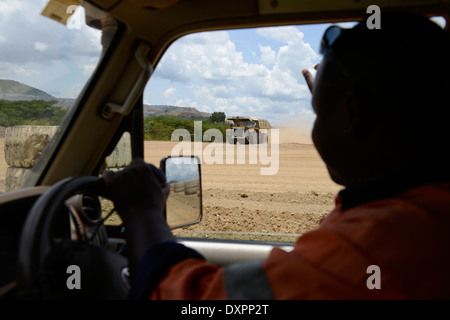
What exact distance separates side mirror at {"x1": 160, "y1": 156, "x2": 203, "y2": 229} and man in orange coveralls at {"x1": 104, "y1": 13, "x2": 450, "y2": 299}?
35.2 inches

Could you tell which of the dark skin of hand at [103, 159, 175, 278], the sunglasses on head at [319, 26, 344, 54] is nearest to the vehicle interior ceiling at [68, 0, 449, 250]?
the sunglasses on head at [319, 26, 344, 54]

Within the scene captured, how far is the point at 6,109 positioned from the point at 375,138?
1.69 meters

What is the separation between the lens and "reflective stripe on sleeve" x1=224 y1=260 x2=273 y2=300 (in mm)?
978

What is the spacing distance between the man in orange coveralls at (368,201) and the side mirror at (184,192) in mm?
895

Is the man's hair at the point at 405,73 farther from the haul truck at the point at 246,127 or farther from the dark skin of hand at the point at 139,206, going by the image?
the haul truck at the point at 246,127

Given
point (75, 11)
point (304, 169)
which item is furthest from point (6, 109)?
point (304, 169)

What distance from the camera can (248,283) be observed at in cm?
100

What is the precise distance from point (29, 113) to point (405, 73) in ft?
5.59

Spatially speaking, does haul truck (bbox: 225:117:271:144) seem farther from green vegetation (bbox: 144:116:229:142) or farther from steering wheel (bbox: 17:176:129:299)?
steering wheel (bbox: 17:176:129:299)

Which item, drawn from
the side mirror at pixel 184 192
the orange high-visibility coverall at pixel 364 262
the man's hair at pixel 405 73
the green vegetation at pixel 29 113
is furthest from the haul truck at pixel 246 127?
the orange high-visibility coverall at pixel 364 262

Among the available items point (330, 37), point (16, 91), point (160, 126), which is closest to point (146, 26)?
point (16, 91)

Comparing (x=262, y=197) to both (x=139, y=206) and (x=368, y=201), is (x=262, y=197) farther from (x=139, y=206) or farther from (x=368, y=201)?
(x=368, y=201)

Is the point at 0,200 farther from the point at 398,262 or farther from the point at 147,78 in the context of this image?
the point at 398,262

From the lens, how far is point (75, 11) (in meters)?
2.06
